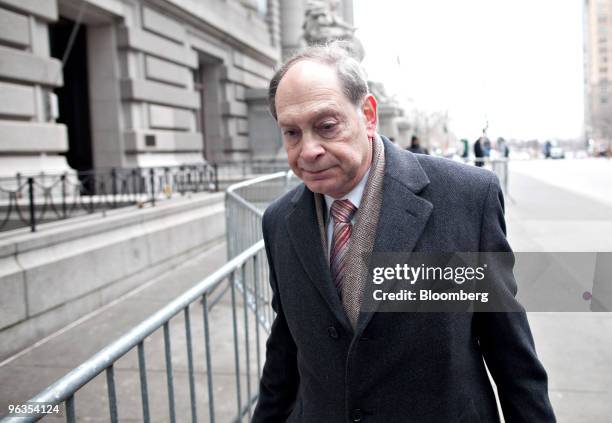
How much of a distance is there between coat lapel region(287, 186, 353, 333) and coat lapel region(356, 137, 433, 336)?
10 cm

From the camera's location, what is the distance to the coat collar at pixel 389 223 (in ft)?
5.89

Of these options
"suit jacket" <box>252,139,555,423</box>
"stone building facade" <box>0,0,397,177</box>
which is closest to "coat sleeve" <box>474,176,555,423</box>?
"suit jacket" <box>252,139,555,423</box>

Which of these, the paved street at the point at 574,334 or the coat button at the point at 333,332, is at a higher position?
the coat button at the point at 333,332

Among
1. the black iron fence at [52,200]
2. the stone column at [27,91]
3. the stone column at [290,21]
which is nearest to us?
the black iron fence at [52,200]

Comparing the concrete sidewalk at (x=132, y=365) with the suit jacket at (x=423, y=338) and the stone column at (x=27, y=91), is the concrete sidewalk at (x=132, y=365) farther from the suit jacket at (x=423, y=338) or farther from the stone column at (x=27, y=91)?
the stone column at (x=27, y=91)

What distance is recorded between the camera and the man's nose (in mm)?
1753

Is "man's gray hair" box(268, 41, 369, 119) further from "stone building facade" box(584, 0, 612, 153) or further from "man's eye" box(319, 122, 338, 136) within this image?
"stone building facade" box(584, 0, 612, 153)

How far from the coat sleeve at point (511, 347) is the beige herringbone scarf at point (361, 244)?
340mm

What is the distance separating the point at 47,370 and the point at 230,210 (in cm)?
268

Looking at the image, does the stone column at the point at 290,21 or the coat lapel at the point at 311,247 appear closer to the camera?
the coat lapel at the point at 311,247

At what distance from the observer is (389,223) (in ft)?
5.94

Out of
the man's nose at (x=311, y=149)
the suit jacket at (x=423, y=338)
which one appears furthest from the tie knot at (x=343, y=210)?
the man's nose at (x=311, y=149)

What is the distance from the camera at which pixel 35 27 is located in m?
11.3

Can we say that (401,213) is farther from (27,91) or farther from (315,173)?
(27,91)
